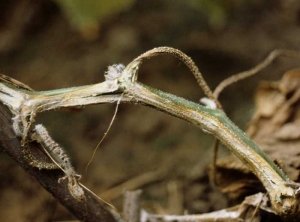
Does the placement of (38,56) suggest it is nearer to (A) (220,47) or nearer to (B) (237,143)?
(A) (220,47)

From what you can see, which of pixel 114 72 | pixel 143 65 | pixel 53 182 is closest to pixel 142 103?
pixel 114 72

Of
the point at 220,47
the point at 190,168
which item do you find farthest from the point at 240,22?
the point at 190,168

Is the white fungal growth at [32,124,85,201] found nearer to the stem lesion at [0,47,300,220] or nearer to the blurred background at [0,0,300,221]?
the stem lesion at [0,47,300,220]

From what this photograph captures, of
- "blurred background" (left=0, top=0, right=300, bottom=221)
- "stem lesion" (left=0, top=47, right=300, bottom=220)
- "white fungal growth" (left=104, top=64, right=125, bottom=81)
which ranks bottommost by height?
"stem lesion" (left=0, top=47, right=300, bottom=220)

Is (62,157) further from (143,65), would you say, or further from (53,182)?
(143,65)

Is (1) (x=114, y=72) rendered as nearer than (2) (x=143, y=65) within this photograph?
Yes

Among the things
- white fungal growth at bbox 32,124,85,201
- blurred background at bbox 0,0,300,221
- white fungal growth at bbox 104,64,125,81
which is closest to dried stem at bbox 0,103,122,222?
white fungal growth at bbox 32,124,85,201

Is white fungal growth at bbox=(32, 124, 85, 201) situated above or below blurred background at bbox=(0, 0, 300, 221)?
below
